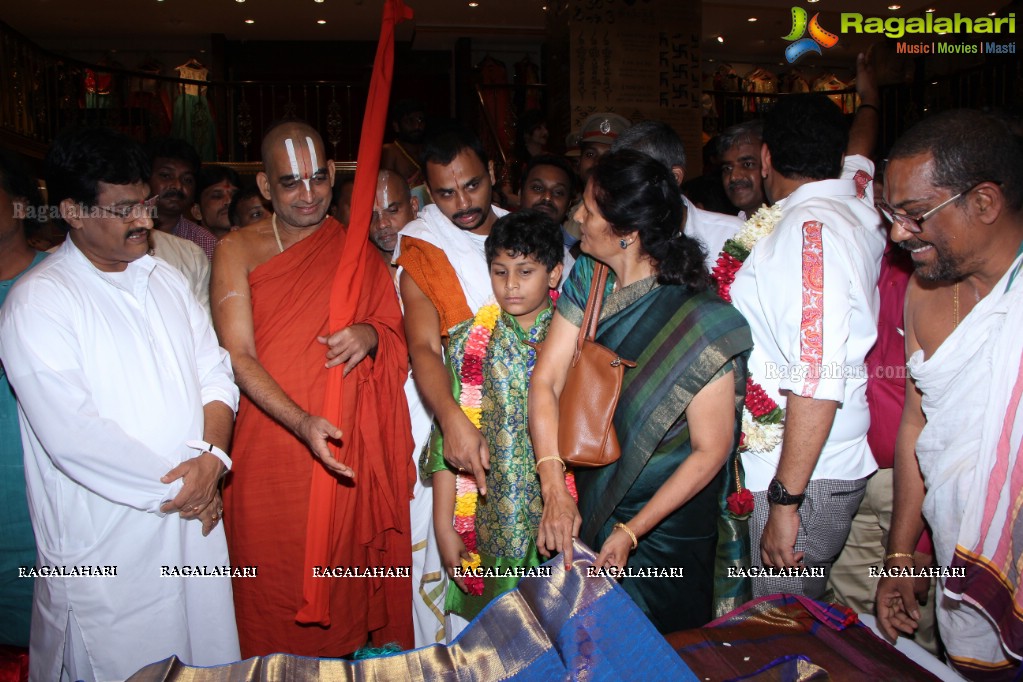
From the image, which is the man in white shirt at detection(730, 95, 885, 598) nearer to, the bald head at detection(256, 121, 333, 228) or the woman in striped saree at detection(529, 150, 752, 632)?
the woman in striped saree at detection(529, 150, 752, 632)

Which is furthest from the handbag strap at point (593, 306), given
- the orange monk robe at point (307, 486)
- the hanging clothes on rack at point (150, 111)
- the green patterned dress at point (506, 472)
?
the hanging clothes on rack at point (150, 111)

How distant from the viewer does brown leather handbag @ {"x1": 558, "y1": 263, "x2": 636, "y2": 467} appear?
186 centimetres

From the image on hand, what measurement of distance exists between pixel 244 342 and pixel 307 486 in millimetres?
507

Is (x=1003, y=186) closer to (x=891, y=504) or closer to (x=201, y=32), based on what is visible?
(x=891, y=504)

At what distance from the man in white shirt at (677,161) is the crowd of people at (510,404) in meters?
0.01

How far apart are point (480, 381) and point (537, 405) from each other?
0.35 meters

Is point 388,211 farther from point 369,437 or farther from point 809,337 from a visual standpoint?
point 809,337

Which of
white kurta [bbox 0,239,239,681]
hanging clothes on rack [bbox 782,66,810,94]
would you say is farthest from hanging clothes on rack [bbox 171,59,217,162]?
white kurta [bbox 0,239,239,681]

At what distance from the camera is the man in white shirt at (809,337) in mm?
1955

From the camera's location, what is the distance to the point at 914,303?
6.82 ft

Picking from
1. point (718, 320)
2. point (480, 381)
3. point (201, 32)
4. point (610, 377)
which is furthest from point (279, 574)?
point (201, 32)

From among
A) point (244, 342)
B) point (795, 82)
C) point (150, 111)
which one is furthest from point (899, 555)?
point (795, 82)

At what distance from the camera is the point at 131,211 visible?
2.08m

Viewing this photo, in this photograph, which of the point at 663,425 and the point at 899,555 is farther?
the point at 899,555
